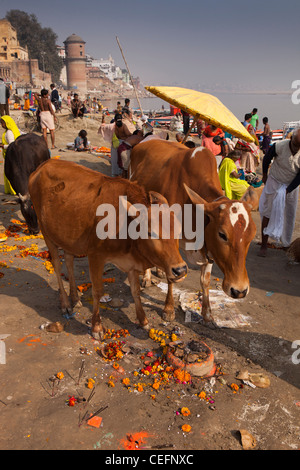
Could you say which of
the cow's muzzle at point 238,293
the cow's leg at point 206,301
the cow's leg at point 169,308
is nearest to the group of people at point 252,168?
the cow's leg at point 206,301

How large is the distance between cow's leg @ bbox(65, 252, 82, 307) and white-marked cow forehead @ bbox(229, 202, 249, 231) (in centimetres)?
273

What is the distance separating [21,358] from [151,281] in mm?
2844

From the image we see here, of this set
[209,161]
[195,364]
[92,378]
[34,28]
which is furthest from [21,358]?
[34,28]

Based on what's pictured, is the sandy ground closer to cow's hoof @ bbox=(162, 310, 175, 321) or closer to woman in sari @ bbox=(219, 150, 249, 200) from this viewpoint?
cow's hoof @ bbox=(162, 310, 175, 321)

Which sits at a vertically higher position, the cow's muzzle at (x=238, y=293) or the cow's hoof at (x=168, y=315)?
the cow's muzzle at (x=238, y=293)

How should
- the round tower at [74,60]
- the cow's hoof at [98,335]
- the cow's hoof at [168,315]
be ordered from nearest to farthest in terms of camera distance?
1. the cow's hoof at [98,335]
2. the cow's hoof at [168,315]
3. the round tower at [74,60]

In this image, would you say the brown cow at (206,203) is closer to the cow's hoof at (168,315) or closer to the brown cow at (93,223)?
the cow's hoof at (168,315)

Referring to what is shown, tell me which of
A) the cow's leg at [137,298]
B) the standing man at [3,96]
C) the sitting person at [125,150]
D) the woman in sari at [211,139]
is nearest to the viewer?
the cow's leg at [137,298]

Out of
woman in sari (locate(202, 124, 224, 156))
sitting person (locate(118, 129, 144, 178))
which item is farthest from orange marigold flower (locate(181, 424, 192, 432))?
sitting person (locate(118, 129, 144, 178))

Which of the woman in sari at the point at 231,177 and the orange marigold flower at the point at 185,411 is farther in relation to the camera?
the woman in sari at the point at 231,177

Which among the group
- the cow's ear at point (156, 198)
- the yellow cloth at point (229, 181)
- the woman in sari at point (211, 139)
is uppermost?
the woman in sari at point (211, 139)

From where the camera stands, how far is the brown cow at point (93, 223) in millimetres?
4090

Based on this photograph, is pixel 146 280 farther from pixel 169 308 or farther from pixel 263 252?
pixel 263 252

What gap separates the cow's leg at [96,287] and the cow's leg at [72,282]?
84cm
